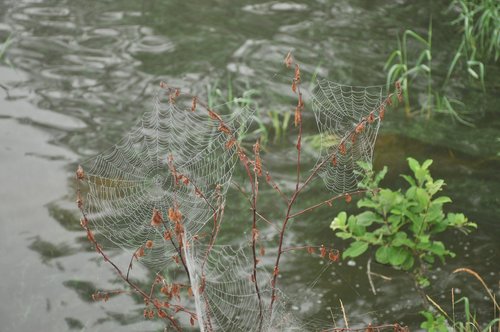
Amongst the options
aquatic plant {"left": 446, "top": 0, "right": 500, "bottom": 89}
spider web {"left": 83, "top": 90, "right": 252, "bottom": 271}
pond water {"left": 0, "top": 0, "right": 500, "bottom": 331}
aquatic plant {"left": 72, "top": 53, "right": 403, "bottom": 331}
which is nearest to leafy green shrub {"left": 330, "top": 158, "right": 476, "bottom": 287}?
aquatic plant {"left": 72, "top": 53, "right": 403, "bottom": 331}

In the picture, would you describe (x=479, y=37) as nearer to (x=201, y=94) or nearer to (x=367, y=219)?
(x=201, y=94)

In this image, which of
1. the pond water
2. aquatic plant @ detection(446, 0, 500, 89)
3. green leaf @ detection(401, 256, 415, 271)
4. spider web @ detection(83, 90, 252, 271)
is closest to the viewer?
green leaf @ detection(401, 256, 415, 271)

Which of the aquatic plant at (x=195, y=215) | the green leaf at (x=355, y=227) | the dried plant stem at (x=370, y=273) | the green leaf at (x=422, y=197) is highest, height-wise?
the green leaf at (x=422, y=197)

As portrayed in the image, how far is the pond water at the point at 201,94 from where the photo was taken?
493cm

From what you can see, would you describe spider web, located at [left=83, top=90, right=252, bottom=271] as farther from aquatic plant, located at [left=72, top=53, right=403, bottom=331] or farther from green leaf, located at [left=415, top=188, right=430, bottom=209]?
green leaf, located at [left=415, top=188, right=430, bottom=209]

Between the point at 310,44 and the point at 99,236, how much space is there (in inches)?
135

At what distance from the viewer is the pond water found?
493 centimetres

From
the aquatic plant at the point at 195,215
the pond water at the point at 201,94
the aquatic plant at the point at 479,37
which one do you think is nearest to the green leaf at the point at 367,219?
the aquatic plant at the point at 195,215

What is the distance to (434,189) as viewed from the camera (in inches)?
159

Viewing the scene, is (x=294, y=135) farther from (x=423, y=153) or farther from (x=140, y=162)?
(x=140, y=162)

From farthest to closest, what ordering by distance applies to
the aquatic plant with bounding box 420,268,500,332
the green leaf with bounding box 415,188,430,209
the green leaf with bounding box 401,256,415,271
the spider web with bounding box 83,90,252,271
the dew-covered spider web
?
the spider web with bounding box 83,90,252,271, the dew-covered spider web, the green leaf with bounding box 401,256,415,271, the green leaf with bounding box 415,188,430,209, the aquatic plant with bounding box 420,268,500,332

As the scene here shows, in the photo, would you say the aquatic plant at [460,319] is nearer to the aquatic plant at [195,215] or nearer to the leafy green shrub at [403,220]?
the leafy green shrub at [403,220]

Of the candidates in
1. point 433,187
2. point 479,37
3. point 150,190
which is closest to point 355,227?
point 433,187

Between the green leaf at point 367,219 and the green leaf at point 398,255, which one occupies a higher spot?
the green leaf at point 367,219
